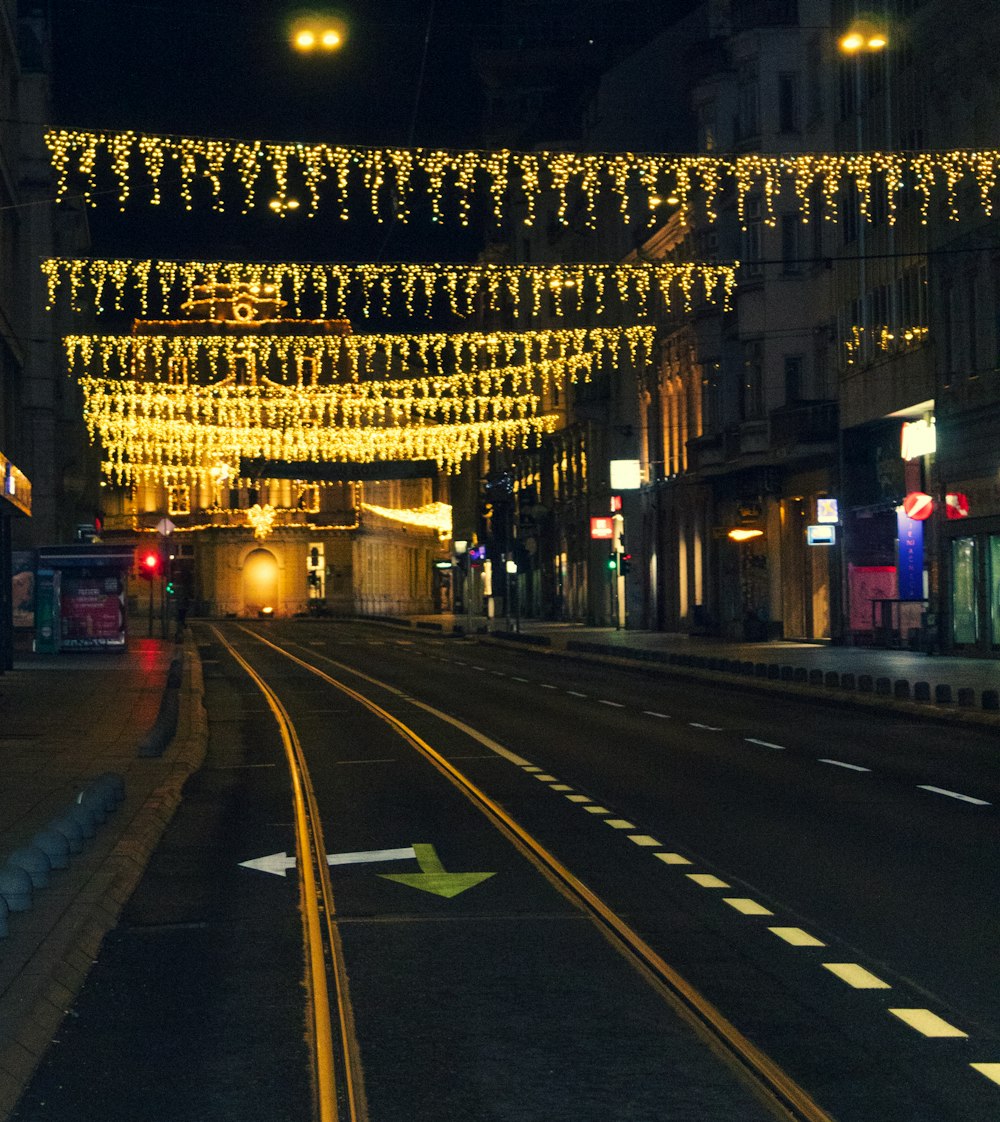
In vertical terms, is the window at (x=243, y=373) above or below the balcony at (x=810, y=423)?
above

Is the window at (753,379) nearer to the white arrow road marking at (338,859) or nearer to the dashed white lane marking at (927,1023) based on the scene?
the white arrow road marking at (338,859)

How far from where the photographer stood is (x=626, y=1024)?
25.7 feet

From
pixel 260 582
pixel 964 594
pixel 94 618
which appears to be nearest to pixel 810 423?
pixel 964 594

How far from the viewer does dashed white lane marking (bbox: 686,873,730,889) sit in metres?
11.7

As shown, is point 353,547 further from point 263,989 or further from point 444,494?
point 263,989

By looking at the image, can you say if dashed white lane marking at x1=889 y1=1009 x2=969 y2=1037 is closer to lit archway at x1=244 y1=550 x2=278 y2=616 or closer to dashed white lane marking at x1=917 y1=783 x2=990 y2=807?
dashed white lane marking at x1=917 y1=783 x2=990 y2=807

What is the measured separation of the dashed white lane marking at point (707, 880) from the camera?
11.7 m

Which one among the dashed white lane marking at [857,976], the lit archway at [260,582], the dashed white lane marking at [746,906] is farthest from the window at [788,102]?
the lit archway at [260,582]

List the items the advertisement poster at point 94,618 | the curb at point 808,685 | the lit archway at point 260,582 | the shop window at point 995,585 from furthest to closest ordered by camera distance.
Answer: the lit archway at point 260,582
the advertisement poster at point 94,618
the shop window at point 995,585
the curb at point 808,685

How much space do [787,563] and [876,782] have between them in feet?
129

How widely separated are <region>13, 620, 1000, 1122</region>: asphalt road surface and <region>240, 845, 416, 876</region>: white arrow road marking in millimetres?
88

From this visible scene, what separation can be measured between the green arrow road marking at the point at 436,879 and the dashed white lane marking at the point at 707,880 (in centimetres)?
125

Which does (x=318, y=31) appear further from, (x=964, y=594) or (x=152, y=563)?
(x=152, y=563)

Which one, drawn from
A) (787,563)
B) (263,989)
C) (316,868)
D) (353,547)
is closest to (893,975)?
(263,989)
